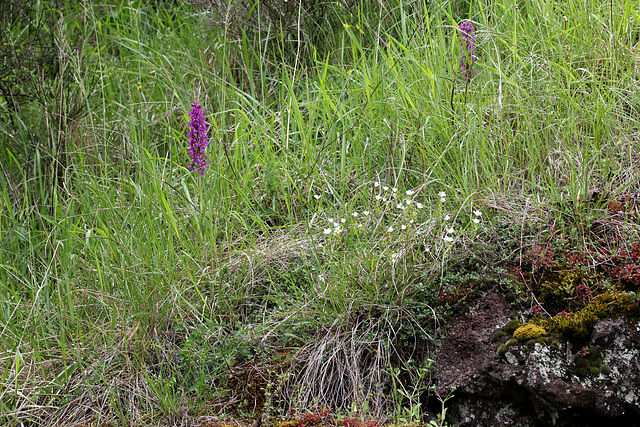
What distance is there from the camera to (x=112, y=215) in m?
2.95

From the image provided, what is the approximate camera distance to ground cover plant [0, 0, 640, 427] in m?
2.39

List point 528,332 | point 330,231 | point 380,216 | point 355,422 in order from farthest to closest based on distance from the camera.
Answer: point 380,216
point 330,231
point 528,332
point 355,422

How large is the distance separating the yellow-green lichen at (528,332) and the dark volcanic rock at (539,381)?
0.04 meters

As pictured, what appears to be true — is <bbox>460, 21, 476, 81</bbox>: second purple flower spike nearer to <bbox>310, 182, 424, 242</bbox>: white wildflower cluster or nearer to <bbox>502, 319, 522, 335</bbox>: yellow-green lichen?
<bbox>310, 182, 424, 242</bbox>: white wildflower cluster

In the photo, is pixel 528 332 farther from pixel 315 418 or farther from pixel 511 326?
pixel 315 418

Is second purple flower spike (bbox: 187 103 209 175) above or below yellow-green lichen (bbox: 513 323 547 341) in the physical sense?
above

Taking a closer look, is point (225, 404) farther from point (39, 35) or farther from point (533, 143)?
point (39, 35)

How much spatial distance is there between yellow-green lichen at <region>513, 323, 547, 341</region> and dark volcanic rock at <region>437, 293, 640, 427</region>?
4 cm

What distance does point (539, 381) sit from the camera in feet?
6.92

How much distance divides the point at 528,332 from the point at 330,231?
88 cm

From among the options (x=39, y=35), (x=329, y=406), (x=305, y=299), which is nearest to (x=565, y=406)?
(x=329, y=406)

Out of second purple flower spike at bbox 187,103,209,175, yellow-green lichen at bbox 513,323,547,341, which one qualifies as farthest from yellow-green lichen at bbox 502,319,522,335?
second purple flower spike at bbox 187,103,209,175

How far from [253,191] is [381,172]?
706 millimetres

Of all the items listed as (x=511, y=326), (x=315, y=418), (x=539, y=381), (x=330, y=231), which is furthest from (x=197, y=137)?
(x=539, y=381)
